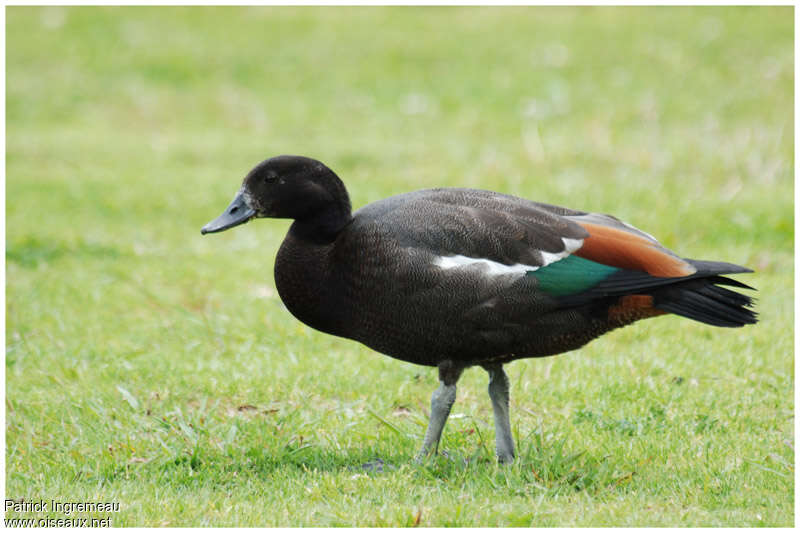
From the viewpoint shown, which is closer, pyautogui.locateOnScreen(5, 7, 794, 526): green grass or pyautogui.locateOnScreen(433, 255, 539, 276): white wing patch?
pyautogui.locateOnScreen(433, 255, 539, 276): white wing patch

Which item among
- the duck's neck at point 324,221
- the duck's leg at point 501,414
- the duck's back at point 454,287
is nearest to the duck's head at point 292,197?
the duck's neck at point 324,221

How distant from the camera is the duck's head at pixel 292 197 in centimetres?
417

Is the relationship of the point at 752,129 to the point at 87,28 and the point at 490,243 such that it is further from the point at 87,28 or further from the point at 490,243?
the point at 87,28

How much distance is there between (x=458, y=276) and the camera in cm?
396

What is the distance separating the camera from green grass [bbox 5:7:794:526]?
4086 millimetres

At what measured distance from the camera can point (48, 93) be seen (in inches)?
558

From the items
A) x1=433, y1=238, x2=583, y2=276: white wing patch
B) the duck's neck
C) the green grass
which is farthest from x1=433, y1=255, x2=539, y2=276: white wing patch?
the green grass

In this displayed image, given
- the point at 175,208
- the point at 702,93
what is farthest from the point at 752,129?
the point at 175,208

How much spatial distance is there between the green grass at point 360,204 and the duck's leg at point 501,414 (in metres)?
0.09

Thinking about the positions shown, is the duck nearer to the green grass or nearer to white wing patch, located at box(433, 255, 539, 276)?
white wing patch, located at box(433, 255, 539, 276)

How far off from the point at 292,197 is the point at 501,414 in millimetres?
1281

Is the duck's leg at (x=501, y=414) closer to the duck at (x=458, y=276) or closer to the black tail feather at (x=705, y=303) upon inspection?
the duck at (x=458, y=276)

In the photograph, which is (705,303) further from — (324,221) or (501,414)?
(324,221)

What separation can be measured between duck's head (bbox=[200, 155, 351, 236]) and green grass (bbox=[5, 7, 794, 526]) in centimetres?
99
